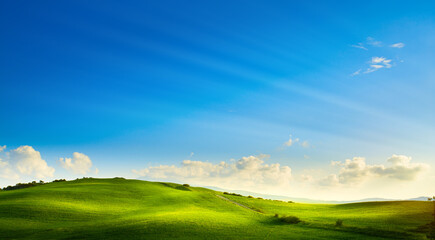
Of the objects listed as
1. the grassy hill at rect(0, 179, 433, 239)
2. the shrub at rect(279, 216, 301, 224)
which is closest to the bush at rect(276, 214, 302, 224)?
the shrub at rect(279, 216, 301, 224)

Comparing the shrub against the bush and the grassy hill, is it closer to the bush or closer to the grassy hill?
the bush

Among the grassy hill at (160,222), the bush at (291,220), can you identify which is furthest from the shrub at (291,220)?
the grassy hill at (160,222)

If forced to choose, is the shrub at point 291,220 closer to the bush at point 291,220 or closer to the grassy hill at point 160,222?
the bush at point 291,220

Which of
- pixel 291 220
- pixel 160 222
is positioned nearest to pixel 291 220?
pixel 291 220

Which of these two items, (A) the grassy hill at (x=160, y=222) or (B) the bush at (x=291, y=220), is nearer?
(A) the grassy hill at (x=160, y=222)

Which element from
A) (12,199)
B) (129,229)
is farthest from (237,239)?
(12,199)

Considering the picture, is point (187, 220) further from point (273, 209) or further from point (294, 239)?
point (273, 209)

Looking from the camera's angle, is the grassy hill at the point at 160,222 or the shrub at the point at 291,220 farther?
the shrub at the point at 291,220

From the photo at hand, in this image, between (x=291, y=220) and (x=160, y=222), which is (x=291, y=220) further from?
(x=160, y=222)

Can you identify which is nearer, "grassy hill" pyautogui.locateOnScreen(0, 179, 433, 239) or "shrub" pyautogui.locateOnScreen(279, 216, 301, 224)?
"grassy hill" pyautogui.locateOnScreen(0, 179, 433, 239)

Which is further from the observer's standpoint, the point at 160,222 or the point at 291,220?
the point at 291,220

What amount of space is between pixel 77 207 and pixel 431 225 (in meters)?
48.7

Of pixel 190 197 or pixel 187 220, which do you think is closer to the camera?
pixel 187 220

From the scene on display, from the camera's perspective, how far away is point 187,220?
108 ft
